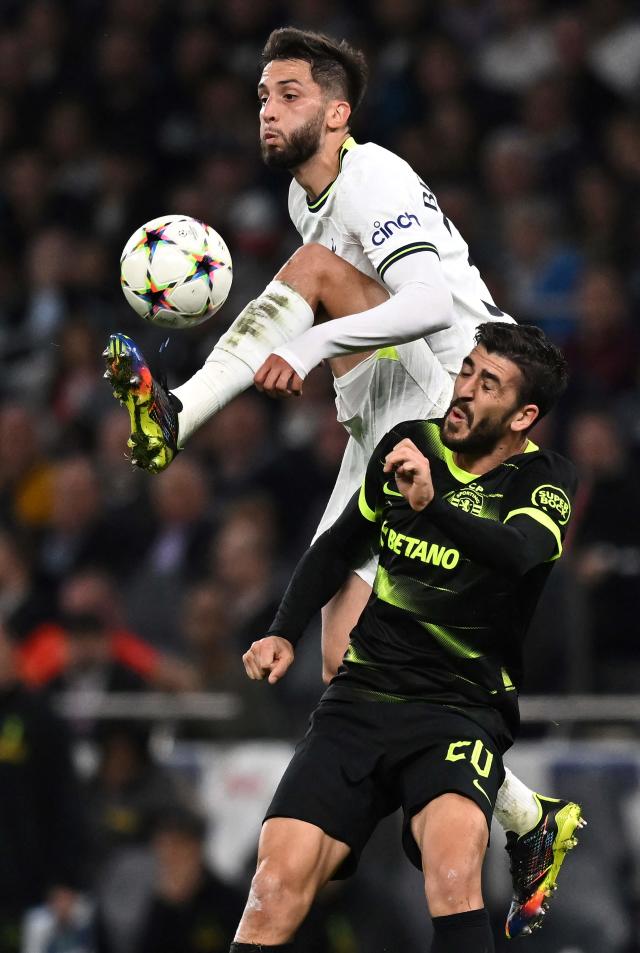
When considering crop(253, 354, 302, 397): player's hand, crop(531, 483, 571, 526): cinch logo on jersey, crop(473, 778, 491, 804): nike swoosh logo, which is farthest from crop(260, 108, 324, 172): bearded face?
crop(473, 778, 491, 804): nike swoosh logo

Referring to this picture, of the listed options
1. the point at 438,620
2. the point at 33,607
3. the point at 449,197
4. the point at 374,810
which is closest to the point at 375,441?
the point at 438,620

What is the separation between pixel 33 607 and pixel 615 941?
11.6 ft

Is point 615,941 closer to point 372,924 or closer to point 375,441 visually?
point 372,924

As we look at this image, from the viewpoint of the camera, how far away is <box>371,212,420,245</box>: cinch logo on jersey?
14.9 ft

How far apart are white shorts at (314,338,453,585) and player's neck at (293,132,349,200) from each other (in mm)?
522

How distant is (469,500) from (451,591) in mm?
242

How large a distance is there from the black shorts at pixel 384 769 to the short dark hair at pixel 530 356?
85 cm

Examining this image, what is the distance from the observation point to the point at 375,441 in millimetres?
4844

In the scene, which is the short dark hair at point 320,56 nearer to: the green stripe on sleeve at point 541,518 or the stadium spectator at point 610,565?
the green stripe on sleeve at point 541,518

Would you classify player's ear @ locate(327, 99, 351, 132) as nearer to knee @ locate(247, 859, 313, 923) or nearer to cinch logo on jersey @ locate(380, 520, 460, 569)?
cinch logo on jersey @ locate(380, 520, 460, 569)

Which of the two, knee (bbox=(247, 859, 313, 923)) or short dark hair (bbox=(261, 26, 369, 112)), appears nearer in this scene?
knee (bbox=(247, 859, 313, 923))

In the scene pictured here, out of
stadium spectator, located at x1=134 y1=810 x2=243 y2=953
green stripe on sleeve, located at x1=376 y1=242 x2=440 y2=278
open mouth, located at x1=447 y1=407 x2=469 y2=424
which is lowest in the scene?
stadium spectator, located at x1=134 y1=810 x2=243 y2=953

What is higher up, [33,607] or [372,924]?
[33,607]

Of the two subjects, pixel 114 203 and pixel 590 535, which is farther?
pixel 114 203
